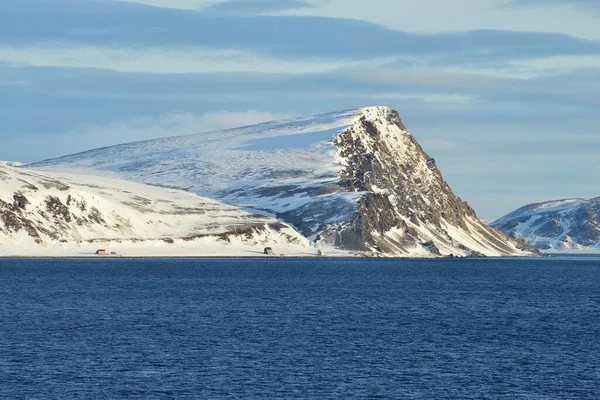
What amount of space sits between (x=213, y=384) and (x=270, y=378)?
4837 mm

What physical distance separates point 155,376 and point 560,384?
1126 inches

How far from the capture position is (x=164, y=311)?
135 metres

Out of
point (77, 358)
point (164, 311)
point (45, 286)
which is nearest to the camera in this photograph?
point (77, 358)

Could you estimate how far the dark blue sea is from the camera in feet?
271

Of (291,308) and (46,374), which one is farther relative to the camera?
(291,308)

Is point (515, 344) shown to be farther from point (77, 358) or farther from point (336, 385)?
point (77, 358)

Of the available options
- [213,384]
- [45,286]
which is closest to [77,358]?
[213,384]

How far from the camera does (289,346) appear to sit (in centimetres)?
10369

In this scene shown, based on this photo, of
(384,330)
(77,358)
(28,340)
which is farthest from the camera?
(384,330)

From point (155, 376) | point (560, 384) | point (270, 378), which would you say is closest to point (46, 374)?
point (155, 376)

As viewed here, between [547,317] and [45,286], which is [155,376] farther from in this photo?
[45,286]

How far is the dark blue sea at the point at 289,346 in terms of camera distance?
82500 mm

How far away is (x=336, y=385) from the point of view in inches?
3302

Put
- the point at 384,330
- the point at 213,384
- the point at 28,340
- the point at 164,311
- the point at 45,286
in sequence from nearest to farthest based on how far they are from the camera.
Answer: the point at 213,384, the point at 28,340, the point at 384,330, the point at 164,311, the point at 45,286
